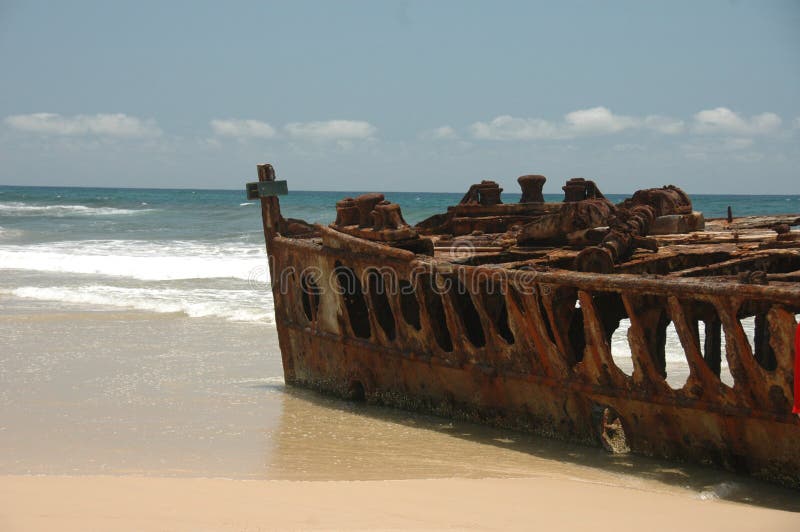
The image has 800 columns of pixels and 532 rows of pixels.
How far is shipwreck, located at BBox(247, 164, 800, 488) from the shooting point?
5941 millimetres


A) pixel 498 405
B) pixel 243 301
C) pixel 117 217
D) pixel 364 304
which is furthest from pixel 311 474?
pixel 117 217

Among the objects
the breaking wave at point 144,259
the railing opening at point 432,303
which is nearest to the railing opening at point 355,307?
the railing opening at point 432,303

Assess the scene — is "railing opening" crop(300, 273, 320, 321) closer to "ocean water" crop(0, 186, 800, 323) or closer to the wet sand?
the wet sand

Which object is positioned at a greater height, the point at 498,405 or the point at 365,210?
the point at 365,210

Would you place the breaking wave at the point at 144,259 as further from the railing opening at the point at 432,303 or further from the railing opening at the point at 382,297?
the railing opening at the point at 432,303

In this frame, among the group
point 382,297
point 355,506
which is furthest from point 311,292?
point 355,506

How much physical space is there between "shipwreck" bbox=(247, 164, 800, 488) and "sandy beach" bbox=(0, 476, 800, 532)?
64 centimetres

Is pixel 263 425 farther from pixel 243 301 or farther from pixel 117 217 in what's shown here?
pixel 117 217

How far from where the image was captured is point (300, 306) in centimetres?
942

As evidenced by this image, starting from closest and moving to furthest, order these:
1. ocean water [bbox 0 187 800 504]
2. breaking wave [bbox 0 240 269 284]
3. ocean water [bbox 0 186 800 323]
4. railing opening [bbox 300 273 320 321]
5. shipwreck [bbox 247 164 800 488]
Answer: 1. shipwreck [bbox 247 164 800 488]
2. ocean water [bbox 0 187 800 504]
3. railing opening [bbox 300 273 320 321]
4. ocean water [bbox 0 186 800 323]
5. breaking wave [bbox 0 240 269 284]

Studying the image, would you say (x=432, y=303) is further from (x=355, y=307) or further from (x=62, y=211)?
(x=62, y=211)

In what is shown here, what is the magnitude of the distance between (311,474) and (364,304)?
2525mm

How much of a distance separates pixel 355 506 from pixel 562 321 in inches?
86.9

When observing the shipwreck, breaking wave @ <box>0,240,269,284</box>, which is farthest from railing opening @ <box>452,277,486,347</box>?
breaking wave @ <box>0,240,269,284</box>
